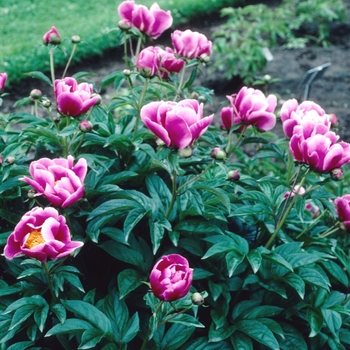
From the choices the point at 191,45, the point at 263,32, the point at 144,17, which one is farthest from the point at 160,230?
the point at 263,32

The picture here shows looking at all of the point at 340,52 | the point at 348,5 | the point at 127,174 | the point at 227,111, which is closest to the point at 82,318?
the point at 127,174

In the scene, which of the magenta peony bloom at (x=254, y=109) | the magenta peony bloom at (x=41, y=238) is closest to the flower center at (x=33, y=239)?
the magenta peony bloom at (x=41, y=238)

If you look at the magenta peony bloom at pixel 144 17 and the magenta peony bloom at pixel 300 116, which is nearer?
the magenta peony bloom at pixel 300 116

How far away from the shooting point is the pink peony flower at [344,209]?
1.44 metres

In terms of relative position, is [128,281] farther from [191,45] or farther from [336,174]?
[191,45]

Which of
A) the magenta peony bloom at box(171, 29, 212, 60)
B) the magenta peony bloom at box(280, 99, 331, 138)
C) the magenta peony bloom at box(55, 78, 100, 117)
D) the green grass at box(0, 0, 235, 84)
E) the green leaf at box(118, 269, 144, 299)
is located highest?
the magenta peony bloom at box(55, 78, 100, 117)

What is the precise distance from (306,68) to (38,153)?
9.87 feet

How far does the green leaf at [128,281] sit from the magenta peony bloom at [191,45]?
0.66m

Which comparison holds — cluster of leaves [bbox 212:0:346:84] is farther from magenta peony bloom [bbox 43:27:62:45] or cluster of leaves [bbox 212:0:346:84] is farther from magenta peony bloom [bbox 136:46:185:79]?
magenta peony bloom [bbox 43:27:62:45]

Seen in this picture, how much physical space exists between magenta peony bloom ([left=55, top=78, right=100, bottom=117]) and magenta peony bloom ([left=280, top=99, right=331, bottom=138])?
498mm

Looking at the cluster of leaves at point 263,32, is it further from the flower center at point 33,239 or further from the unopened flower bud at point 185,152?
the flower center at point 33,239

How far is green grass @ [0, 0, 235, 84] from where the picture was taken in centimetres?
395

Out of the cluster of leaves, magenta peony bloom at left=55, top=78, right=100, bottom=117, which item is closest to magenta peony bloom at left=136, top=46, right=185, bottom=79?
magenta peony bloom at left=55, top=78, right=100, bottom=117

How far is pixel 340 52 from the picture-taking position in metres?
4.45
